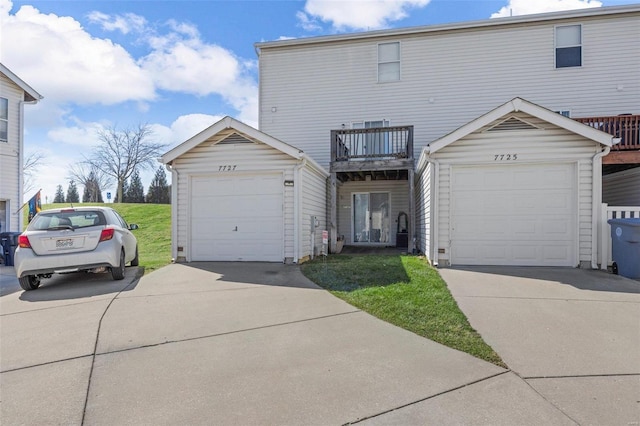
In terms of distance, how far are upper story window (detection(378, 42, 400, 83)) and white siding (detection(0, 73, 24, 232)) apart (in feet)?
42.9

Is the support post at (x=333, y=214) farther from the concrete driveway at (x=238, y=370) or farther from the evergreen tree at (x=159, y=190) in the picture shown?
the evergreen tree at (x=159, y=190)

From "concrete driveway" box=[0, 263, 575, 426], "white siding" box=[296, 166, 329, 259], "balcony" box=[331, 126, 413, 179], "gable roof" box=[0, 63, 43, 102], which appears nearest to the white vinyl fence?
"balcony" box=[331, 126, 413, 179]

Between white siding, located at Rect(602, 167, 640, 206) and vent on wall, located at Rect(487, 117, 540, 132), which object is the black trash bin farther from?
white siding, located at Rect(602, 167, 640, 206)

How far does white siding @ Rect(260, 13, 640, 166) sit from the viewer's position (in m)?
12.0

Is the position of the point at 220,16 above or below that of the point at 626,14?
below

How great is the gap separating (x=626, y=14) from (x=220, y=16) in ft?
43.6

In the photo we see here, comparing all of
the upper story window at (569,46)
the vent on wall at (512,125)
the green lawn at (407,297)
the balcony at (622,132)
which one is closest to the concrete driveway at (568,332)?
the green lawn at (407,297)

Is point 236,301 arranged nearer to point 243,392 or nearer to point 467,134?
point 243,392

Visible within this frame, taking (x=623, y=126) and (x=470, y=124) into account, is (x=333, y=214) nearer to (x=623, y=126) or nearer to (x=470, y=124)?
(x=470, y=124)

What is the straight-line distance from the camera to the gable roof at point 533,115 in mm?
7382

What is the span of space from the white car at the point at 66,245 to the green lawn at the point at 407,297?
380 cm

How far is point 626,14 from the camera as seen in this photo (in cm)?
1187

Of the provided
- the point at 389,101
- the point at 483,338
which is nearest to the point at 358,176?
the point at 389,101

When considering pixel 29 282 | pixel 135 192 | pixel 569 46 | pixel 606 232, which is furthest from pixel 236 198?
pixel 135 192
